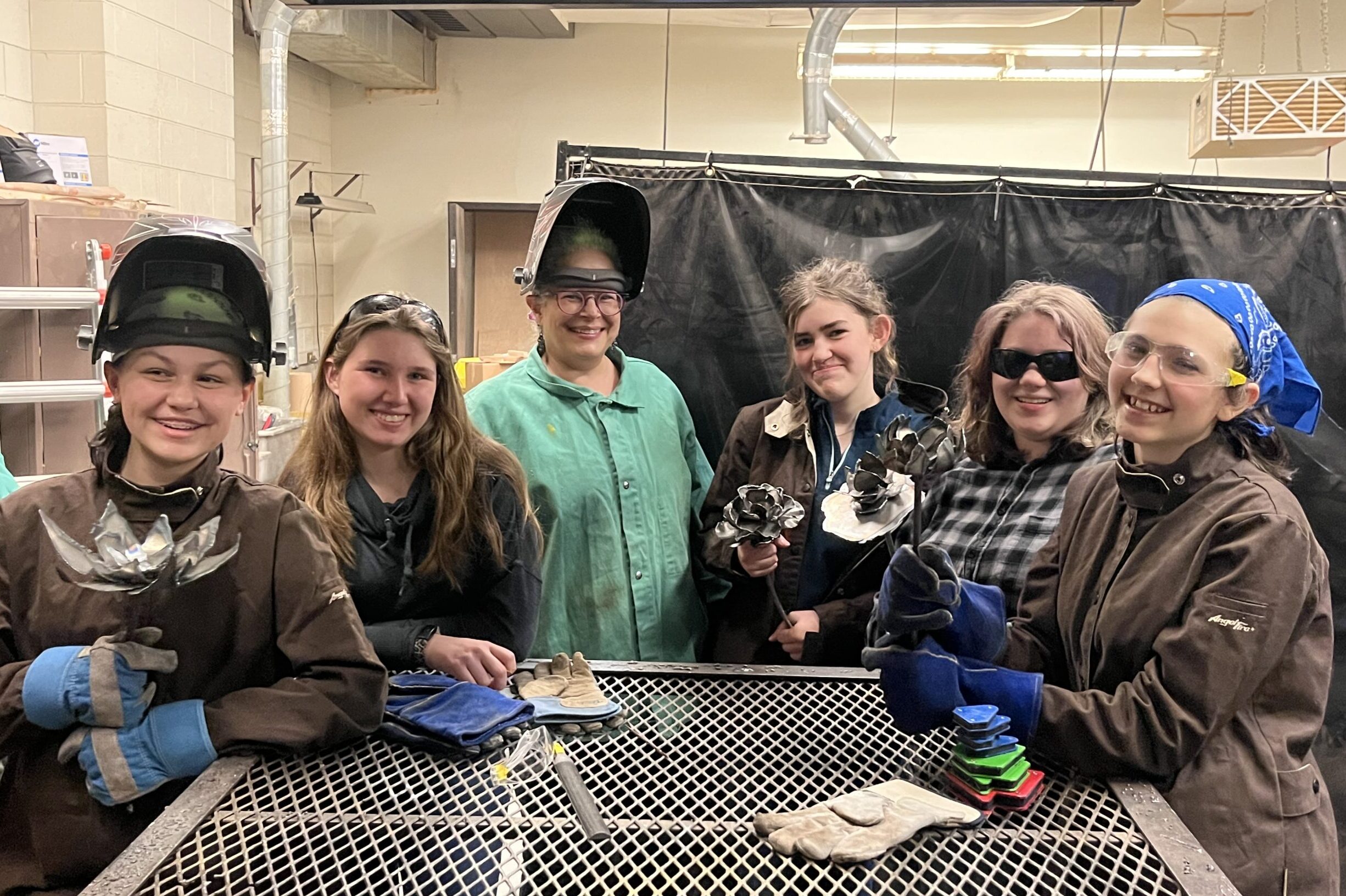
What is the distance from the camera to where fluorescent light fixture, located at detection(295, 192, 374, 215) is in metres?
5.76

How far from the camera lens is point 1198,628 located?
3.99 ft

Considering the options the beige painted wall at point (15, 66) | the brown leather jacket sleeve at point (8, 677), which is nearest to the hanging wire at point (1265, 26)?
the beige painted wall at point (15, 66)

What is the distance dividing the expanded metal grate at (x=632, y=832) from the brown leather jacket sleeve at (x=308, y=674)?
0.15ft

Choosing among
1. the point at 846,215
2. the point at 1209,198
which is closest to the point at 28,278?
the point at 846,215

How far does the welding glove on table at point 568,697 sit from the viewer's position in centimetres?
137

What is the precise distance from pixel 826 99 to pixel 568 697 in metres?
4.00

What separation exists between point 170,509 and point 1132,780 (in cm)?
130

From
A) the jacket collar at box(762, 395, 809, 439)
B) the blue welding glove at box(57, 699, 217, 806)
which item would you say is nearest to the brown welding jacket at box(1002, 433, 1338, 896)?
the jacket collar at box(762, 395, 809, 439)

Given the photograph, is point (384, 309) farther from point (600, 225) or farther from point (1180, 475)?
point (1180, 475)

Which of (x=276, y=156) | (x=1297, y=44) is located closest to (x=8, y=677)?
(x=276, y=156)

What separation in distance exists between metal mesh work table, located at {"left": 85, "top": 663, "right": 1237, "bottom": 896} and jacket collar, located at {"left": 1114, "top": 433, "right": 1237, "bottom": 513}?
39cm

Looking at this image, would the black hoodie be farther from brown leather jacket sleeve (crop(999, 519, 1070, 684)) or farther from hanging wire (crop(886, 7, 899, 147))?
hanging wire (crop(886, 7, 899, 147))

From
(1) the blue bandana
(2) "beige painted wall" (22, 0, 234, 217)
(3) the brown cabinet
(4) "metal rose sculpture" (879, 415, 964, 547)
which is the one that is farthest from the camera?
(2) "beige painted wall" (22, 0, 234, 217)

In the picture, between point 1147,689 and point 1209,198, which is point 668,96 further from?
point 1147,689
